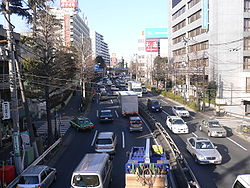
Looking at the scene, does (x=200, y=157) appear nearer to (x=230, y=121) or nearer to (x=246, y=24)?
(x=230, y=121)

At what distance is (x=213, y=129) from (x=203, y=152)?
8912 mm

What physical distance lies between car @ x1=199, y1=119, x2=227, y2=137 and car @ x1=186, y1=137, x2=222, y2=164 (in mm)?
6645

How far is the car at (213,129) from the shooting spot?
87.6ft

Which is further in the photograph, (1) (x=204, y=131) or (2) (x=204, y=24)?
(2) (x=204, y=24)

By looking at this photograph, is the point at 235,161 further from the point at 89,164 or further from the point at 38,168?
the point at 38,168

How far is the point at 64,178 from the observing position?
17.4 m

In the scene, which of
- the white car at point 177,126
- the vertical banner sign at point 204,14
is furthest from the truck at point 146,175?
the vertical banner sign at point 204,14

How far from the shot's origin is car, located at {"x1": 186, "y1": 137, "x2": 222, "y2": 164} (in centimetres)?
1817

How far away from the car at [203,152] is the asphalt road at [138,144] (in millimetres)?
392

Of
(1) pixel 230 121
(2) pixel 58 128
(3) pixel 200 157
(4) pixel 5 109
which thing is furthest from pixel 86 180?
(1) pixel 230 121

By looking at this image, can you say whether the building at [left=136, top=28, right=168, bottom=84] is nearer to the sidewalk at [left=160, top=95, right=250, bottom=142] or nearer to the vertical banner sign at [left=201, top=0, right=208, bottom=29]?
the vertical banner sign at [left=201, top=0, right=208, bottom=29]

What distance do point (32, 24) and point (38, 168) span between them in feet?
44.6

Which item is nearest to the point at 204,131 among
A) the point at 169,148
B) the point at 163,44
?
the point at 169,148

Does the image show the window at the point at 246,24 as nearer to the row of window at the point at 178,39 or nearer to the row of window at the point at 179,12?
the row of window at the point at 178,39
